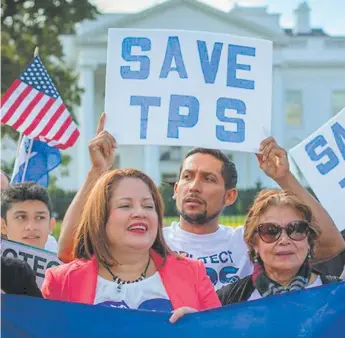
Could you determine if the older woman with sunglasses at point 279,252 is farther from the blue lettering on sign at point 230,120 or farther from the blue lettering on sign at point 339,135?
the blue lettering on sign at point 339,135

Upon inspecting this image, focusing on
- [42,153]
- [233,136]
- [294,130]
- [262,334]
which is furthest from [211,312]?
[294,130]

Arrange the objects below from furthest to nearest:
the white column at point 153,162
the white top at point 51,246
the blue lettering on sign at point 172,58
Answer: the white column at point 153,162, the white top at point 51,246, the blue lettering on sign at point 172,58

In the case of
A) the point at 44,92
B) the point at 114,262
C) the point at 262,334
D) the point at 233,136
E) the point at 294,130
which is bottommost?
the point at 262,334

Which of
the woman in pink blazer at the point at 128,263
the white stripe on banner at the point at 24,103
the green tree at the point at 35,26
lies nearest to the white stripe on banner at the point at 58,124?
the white stripe on banner at the point at 24,103

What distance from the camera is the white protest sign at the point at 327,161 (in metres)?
4.08

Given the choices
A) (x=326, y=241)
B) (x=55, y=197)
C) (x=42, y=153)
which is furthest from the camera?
(x=55, y=197)

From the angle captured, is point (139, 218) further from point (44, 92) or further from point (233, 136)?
point (44, 92)

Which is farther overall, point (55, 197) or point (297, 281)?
point (55, 197)

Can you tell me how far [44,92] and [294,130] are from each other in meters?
53.3

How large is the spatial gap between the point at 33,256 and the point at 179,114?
3.08 feet

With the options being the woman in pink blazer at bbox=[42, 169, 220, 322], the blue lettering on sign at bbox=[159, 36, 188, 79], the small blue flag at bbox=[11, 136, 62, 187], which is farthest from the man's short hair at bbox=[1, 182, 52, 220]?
the small blue flag at bbox=[11, 136, 62, 187]

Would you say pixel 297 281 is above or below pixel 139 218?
below

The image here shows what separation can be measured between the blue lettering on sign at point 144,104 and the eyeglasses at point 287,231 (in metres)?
0.93

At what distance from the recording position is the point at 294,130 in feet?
193
